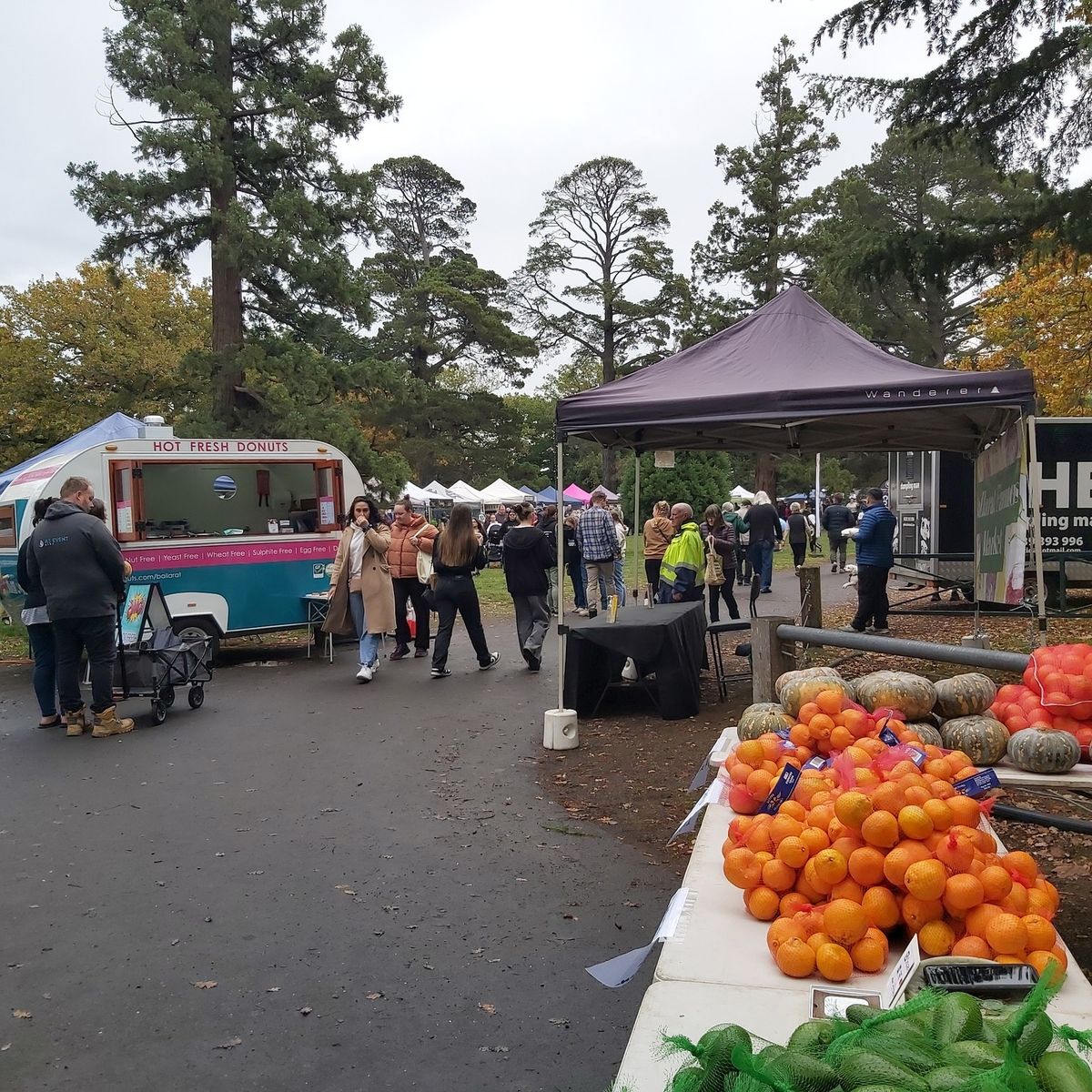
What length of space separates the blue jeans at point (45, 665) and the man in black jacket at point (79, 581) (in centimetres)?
54

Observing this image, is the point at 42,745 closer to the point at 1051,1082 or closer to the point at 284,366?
the point at 1051,1082

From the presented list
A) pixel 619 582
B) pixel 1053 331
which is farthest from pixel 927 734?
pixel 1053 331

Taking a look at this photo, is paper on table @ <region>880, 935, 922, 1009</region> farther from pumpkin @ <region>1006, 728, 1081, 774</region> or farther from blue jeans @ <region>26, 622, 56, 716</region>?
blue jeans @ <region>26, 622, 56, 716</region>

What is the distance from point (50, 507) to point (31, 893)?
3.74 metres

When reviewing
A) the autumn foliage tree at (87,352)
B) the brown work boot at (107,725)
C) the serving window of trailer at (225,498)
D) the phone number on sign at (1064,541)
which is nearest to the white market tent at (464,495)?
the autumn foliage tree at (87,352)

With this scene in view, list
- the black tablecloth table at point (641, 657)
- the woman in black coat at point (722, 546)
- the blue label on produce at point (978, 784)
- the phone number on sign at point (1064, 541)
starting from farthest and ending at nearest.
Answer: the woman in black coat at point (722, 546), the phone number on sign at point (1064, 541), the black tablecloth table at point (641, 657), the blue label on produce at point (978, 784)

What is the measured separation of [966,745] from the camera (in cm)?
337

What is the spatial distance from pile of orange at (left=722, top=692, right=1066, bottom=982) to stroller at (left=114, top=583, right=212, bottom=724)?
6.84 meters

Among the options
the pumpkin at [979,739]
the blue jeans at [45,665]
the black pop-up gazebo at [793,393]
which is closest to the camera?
the pumpkin at [979,739]

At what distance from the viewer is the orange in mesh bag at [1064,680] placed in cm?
336

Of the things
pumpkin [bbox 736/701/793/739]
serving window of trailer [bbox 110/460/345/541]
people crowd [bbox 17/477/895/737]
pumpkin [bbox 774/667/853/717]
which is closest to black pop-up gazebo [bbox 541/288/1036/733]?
people crowd [bbox 17/477/895/737]

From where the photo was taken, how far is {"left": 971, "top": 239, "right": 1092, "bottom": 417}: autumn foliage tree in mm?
17281

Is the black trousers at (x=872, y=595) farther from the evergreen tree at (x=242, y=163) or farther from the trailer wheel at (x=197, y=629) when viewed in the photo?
the evergreen tree at (x=242, y=163)

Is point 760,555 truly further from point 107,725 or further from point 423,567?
point 107,725
